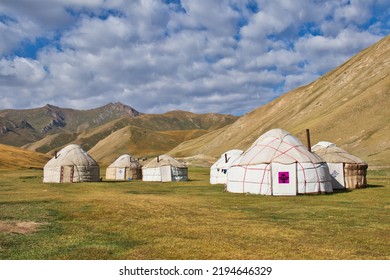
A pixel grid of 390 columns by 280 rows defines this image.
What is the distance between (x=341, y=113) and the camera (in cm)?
8469

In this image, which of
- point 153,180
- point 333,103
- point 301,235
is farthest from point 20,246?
point 333,103

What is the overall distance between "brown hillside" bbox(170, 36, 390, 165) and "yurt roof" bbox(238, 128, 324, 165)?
33.9 m

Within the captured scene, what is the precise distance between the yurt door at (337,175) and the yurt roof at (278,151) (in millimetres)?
4154

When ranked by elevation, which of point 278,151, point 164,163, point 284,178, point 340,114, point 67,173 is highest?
point 340,114

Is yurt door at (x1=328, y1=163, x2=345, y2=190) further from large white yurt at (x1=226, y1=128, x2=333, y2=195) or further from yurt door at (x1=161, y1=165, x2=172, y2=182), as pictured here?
yurt door at (x1=161, y1=165, x2=172, y2=182)

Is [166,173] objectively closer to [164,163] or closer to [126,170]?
[164,163]

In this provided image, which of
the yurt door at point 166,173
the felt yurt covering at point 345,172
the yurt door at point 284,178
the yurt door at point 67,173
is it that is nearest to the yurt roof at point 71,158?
the yurt door at point 67,173

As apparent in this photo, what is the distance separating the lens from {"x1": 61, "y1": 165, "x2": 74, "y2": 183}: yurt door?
42.8m

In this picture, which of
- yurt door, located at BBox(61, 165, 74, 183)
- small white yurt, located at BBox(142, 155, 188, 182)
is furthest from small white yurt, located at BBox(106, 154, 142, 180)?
yurt door, located at BBox(61, 165, 74, 183)

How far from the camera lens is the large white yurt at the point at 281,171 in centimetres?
2528

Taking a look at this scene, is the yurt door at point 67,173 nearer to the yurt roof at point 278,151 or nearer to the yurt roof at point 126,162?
the yurt roof at point 126,162

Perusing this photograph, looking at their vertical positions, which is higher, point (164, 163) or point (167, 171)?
point (164, 163)

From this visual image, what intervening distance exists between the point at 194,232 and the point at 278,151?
15310mm

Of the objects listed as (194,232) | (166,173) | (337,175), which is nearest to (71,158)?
(166,173)
